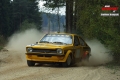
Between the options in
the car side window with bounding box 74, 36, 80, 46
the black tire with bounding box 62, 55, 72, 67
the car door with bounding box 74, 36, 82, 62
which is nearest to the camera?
the black tire with bounding box 62, 55, 72, 67

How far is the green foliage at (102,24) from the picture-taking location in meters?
14.8

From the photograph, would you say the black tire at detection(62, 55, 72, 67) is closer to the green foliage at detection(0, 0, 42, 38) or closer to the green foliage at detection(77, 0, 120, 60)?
the green foliage at detection(77, 0, 120, 60)

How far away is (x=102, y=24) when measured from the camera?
15578mm

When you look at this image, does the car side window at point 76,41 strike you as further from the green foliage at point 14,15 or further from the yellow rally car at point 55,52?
the green foliage at point 14,15

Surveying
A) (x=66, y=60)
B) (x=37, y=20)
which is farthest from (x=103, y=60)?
(x=37, y=20)

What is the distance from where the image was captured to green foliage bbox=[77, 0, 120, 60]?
14798mm

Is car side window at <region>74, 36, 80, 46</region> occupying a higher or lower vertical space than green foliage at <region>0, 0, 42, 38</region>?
higher

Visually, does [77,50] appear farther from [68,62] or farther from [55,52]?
[55,52]

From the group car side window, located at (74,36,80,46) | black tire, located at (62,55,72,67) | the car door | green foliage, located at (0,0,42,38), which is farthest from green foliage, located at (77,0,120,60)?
green foliage, located at (0,0,42,38)

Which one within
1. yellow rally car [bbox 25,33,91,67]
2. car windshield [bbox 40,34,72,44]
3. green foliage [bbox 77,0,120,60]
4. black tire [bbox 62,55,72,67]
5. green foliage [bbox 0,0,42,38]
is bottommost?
green foliage [bbox 0,0,42,38]

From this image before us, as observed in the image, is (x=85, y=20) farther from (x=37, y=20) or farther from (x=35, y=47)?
(x=37, y=20)

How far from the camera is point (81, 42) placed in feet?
56.0

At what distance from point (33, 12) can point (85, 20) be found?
91.5m

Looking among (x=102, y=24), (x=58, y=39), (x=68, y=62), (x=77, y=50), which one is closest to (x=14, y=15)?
(x=58, y=39)
